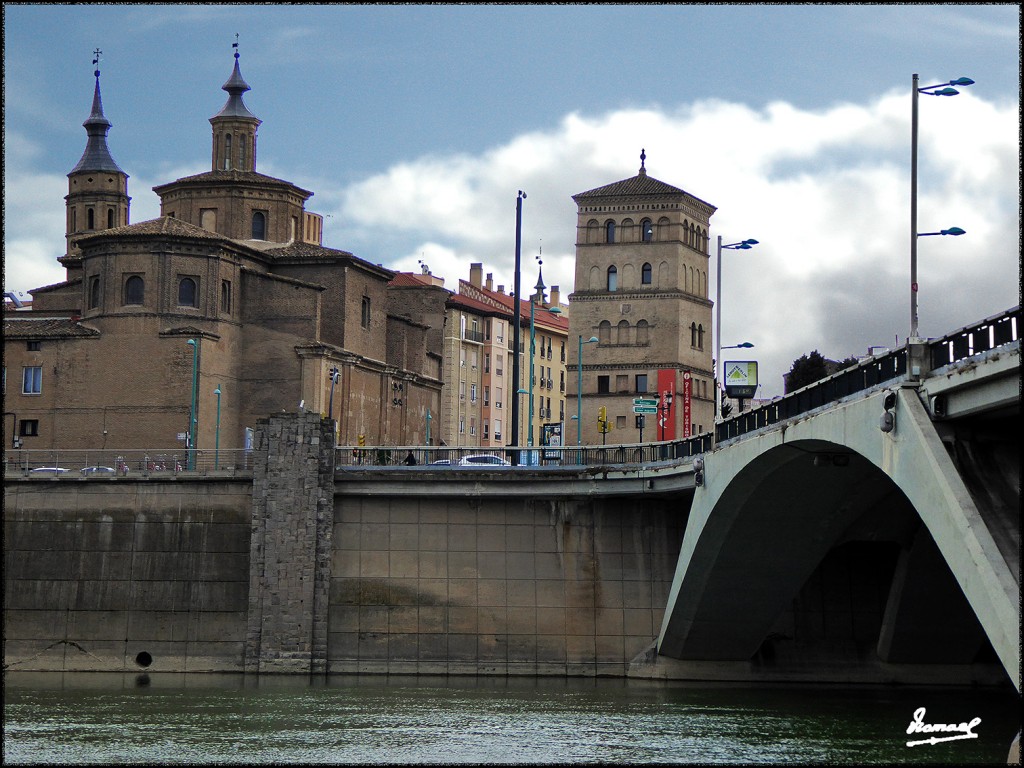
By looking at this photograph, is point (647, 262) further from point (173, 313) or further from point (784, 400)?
point (784, 400)

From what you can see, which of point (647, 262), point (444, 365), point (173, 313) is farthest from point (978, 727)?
point (444, 365)

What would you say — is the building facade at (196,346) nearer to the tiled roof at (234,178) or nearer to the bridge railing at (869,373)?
the tiled roof at (234,178)

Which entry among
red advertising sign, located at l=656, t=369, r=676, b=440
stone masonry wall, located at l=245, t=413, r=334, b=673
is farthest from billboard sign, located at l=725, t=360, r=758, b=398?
red advertising sign, located at l=656, t=369, r=676, b=440

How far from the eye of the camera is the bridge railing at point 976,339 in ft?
96.1

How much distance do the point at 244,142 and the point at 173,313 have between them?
23.5 metres

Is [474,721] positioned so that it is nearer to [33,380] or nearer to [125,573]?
[125,573]

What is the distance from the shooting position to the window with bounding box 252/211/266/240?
10850 centimetres

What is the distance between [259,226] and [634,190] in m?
27.1

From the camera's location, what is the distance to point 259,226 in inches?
4274

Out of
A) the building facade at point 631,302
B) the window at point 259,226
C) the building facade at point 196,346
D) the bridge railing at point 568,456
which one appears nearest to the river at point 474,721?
the bridge railing at point 568,456

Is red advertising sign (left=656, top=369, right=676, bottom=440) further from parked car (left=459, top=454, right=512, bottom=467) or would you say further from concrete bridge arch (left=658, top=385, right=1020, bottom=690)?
concrete bridge arch (left=658, top=385, right=1020, bottom=690)

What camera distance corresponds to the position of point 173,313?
9131 cm

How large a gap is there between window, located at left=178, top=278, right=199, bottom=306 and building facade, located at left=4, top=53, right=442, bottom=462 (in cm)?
8

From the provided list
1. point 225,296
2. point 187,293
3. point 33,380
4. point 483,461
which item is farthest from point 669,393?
point 483,461
